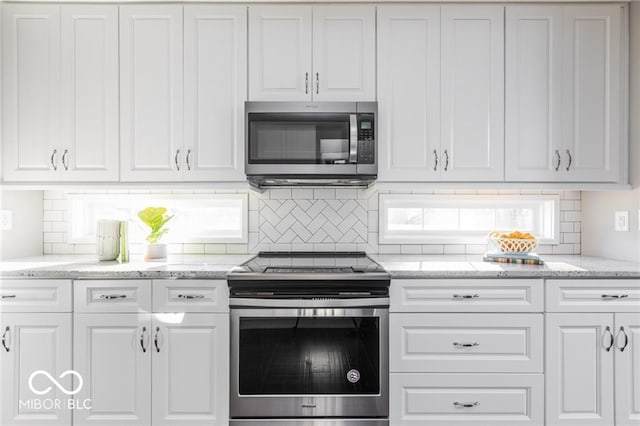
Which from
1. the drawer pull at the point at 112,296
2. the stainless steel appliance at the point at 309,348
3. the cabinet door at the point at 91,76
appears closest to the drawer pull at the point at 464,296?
the stainless steel appliance at the point at 309,348

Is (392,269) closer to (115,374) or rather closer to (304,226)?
(304,226)

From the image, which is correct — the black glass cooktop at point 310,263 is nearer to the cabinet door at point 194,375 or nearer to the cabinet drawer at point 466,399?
the cabinet door at point 194,375

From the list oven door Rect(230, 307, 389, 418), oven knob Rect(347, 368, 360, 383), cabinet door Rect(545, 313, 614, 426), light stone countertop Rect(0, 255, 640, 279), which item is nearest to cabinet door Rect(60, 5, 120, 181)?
light stone countertop Rect(0, 255, 640, 279)

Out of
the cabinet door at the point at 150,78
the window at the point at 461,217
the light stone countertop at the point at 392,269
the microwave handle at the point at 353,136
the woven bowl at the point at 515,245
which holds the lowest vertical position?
the light stone countertop at the point at 392,269

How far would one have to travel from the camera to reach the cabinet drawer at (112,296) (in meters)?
1.97

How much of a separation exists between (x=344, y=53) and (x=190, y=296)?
5.05ft

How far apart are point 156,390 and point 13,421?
0.73 meters

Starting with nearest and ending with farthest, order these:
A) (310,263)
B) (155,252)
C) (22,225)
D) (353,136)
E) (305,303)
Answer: (305,303), (353,136), (310,263), (155,252), (22,225)

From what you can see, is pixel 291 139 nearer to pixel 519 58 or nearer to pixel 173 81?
pixel 173 81

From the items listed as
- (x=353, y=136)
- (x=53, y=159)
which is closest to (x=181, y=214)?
(x=53, y=159)

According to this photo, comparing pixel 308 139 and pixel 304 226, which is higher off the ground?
pixel 308 139

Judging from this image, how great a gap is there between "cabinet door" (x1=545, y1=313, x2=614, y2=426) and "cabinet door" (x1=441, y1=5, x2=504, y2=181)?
860mm

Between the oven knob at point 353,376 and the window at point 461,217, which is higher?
the window at point 461,217

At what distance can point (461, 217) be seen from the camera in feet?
8.79
